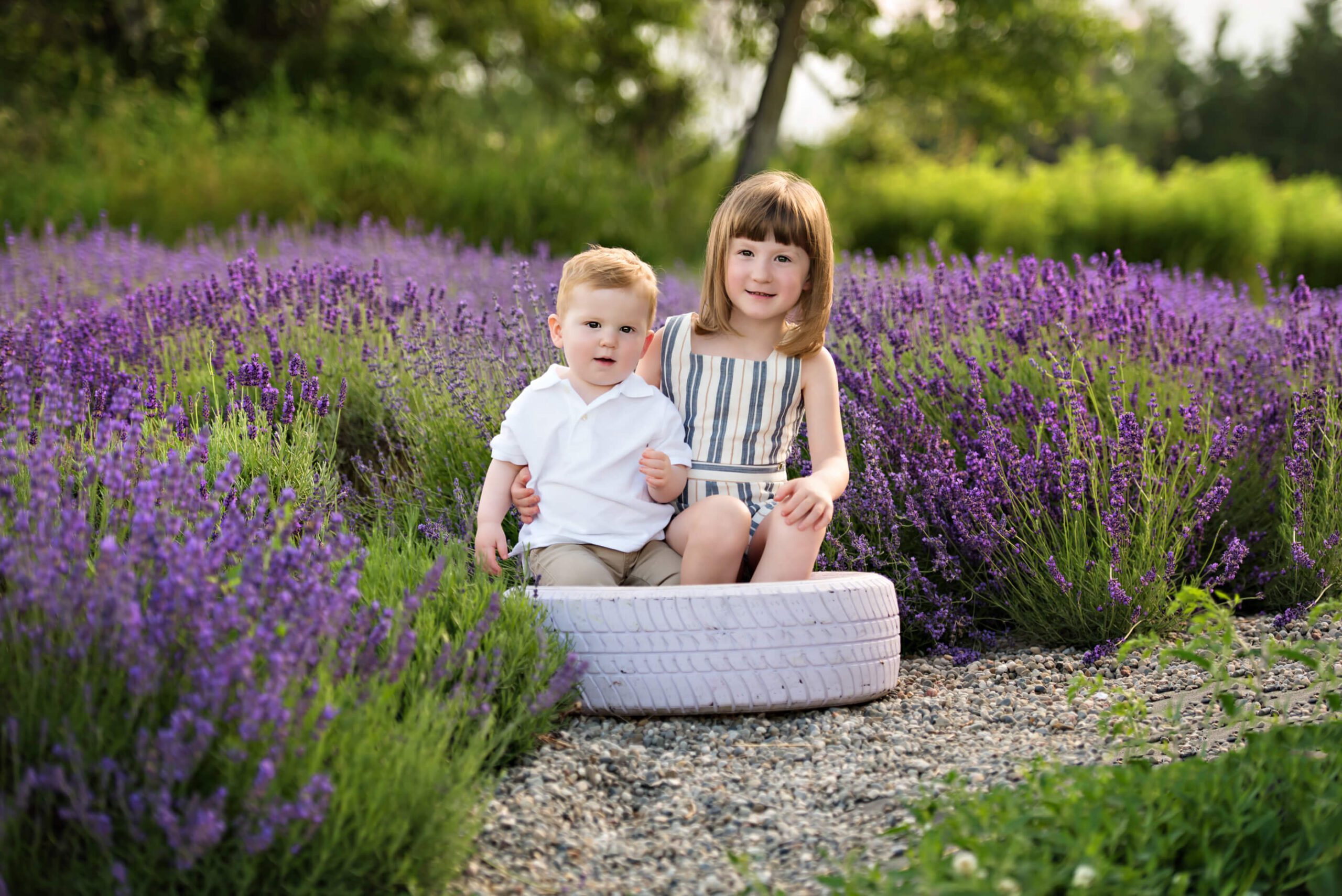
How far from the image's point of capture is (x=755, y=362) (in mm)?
2785

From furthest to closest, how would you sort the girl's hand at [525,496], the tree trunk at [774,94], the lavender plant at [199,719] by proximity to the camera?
1. the tree trunk at [774,94]
2. the girl's hand at [525,496]
3. the lavender plant at [199,719]

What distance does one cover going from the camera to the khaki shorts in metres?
2.59

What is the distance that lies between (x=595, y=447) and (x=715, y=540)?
359 millimetres

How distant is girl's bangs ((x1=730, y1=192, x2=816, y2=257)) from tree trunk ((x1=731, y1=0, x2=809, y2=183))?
10067 mm

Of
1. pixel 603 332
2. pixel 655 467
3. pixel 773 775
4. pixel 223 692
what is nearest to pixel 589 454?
pixel 655 467

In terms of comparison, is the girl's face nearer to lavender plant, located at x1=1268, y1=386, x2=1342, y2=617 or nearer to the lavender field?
the lavender field

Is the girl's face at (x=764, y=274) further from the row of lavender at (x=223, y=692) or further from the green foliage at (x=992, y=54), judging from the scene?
the green foliage at (x=992, y=54)

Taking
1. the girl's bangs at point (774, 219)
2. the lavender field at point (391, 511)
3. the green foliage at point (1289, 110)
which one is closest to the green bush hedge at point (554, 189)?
the lavender field at point (391, 511)

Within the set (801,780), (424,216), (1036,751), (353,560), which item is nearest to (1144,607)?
(1036,751)

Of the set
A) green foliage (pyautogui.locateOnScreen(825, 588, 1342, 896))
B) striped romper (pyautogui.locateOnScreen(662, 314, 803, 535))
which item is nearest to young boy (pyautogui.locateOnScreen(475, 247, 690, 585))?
striped romper (pyautogui.locateOnScreen(662, 314, 803, 535))

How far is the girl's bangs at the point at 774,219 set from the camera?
269 centimetres

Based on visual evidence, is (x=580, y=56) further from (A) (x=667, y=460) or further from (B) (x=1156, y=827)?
(B) (x=1156, y=827)

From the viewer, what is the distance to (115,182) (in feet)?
27.5

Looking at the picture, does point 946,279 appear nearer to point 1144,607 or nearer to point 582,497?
point 1144,607
